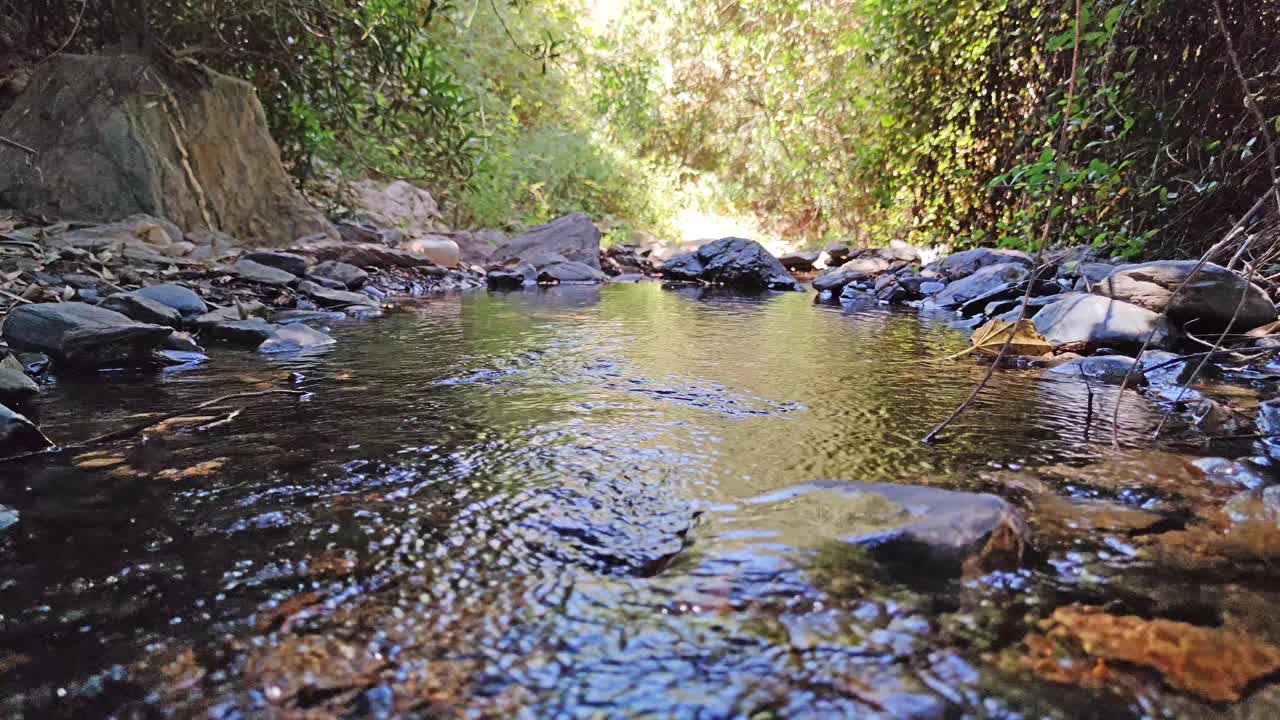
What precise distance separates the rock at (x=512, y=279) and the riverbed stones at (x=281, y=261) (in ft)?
7.40

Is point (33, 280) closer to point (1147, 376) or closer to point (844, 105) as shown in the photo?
point (1147, 376)

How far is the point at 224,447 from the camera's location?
6.11 feet

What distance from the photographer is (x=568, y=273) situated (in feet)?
29.3

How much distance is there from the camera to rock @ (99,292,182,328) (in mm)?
3408

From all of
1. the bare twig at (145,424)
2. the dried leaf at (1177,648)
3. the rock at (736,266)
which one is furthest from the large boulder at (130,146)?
the dried leaf at (1177,648)

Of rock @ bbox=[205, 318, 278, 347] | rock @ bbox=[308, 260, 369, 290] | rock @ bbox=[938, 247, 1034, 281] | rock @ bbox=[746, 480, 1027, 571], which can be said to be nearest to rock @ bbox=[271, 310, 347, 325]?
rock @ bbox=[205, 318, 278, 347]

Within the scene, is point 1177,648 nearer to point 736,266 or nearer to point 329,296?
point 329,296

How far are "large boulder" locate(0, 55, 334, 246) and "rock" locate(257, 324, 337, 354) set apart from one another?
2671mm

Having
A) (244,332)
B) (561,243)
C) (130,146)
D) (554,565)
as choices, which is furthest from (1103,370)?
(561,243)

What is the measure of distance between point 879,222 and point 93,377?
337 inches

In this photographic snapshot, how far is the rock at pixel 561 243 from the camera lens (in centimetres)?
962

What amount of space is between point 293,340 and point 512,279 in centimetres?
450

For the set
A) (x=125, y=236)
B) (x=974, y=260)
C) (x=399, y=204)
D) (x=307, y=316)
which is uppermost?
(x=399, y=204)

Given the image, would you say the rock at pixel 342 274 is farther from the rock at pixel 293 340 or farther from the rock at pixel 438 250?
the rock at pixel 293 340
